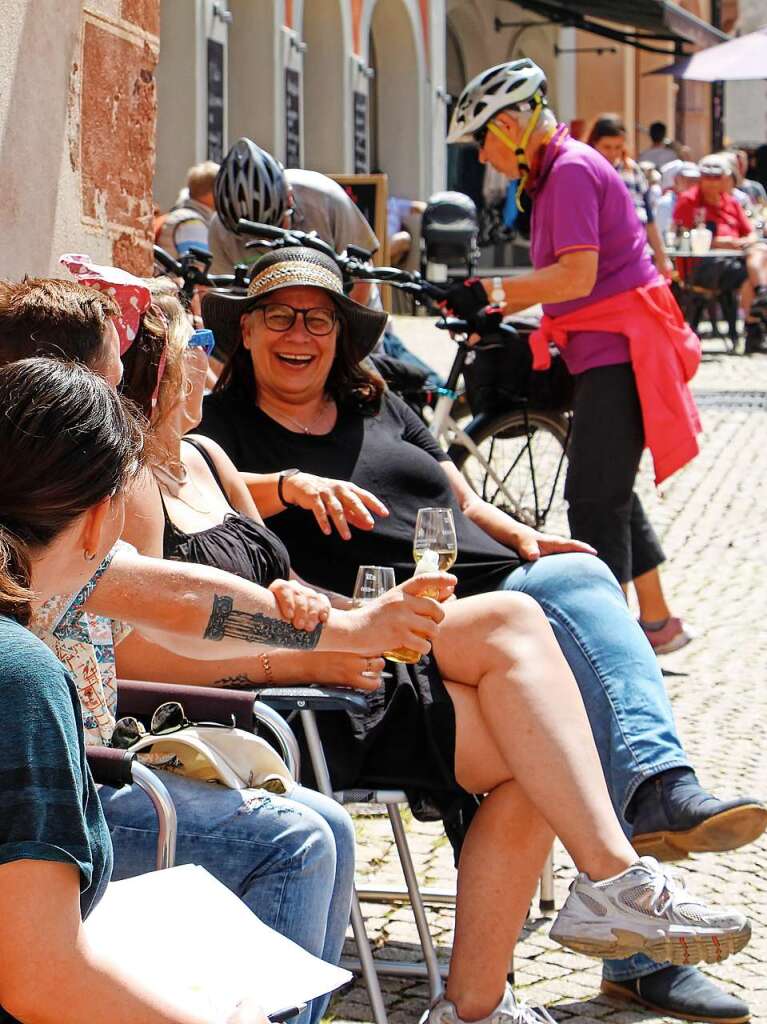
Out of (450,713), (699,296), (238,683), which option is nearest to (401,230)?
(699,296)

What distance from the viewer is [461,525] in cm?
408

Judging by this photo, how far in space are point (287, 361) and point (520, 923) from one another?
1.54 metres

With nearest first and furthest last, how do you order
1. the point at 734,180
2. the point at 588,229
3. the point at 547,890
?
the point at 547,890, the point at 588,229, the point at 734,180

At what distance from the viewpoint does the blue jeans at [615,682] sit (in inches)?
143

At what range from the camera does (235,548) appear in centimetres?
346

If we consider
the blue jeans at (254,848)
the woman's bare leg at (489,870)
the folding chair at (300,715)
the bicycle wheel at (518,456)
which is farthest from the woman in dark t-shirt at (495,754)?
the bicycle wheel at (518,456)

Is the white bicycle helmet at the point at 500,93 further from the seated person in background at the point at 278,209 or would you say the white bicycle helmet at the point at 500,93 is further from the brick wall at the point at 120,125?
the brick wall at the point at 120,125

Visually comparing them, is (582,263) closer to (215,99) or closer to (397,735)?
(397,735)

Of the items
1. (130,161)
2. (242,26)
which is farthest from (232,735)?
(242,26)

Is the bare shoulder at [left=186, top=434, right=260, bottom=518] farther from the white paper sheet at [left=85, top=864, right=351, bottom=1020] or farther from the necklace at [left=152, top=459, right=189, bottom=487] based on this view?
the white paper sheet at [left=85, top=864, right=351, bottom=1020]

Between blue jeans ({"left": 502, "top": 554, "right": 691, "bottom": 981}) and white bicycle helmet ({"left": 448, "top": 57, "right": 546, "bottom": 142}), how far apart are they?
2.45 meters

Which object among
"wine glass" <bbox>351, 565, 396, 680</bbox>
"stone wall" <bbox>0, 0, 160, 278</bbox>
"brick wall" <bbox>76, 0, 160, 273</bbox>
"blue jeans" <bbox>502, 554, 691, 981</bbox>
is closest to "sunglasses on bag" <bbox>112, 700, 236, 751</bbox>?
"wine glass" <bbox>351, 565, 396, 680</bbox>

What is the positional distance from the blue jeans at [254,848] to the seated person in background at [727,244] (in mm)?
14503

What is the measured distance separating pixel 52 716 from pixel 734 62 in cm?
1909
